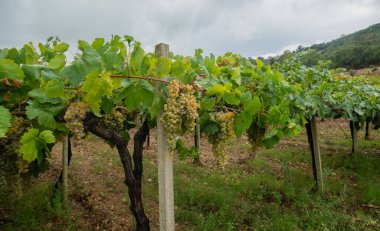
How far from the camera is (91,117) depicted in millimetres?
2977

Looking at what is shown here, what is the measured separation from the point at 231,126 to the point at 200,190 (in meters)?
3.64

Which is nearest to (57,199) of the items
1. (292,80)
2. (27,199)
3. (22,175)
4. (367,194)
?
(27,199)

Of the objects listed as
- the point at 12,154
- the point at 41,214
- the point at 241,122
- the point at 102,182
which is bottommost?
the point at 41,214

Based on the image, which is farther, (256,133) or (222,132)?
(256,133)

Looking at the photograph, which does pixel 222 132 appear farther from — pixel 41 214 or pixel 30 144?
pixel 41 214

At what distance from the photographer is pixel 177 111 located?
7.26 feet

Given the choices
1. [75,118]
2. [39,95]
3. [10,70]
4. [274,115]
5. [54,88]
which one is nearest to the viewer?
[10,70]

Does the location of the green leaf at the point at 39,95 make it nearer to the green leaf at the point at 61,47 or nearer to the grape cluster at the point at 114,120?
the green leaf at the point at 61,47

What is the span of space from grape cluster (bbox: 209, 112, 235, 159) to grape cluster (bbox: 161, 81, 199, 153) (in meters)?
0.37

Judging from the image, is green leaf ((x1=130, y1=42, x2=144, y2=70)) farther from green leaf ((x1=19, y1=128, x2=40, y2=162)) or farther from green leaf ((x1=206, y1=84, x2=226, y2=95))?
green leaf ((x1=19, y1=128, x2=40, y2=162))

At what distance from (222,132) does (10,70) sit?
1571 millimetres

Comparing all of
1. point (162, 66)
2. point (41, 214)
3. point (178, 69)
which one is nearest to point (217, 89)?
point (178, 69)

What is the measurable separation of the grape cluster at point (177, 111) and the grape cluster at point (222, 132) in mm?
366

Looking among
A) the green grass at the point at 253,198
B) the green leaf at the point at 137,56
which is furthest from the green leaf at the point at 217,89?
the green grass at the point at 253,198
